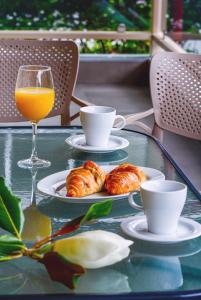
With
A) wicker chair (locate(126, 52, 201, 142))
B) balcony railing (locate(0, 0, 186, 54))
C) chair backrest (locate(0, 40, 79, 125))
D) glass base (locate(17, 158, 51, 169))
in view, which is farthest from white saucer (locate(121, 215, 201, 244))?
balcony railing (locate(0, 0, 186, 54))

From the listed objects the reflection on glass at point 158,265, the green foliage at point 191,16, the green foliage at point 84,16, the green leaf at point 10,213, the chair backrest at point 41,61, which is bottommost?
the green foliage at point 84,16

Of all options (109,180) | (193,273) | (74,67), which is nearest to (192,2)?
(74,67)

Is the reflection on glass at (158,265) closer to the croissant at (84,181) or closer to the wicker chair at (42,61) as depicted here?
the croissant at (84,181)

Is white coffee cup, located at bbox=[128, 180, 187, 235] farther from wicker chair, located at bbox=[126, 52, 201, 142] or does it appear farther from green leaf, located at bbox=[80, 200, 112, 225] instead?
wicker chair, located at bbox=[126, 52, 201, 142]

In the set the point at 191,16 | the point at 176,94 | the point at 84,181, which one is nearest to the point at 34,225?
the point at 84,181

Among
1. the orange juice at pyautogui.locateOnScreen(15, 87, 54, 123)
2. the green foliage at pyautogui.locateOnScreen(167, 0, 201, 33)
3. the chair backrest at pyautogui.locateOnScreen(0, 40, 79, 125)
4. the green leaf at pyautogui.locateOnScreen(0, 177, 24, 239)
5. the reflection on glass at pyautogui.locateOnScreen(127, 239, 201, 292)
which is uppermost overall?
the green leaf at pyautogui.locateOnScreen(0, 177, 24, 239)

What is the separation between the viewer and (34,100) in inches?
61.5

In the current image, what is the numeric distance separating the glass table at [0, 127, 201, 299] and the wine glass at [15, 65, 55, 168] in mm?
40

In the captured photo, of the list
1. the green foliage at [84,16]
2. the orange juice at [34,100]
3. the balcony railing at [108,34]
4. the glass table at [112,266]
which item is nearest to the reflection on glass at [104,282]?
the glass table at [112,266]

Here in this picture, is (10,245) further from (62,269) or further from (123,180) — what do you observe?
(123,180)

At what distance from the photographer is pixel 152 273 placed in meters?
0.97

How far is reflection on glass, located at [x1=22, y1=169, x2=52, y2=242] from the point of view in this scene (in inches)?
42.6

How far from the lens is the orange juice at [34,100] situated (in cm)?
156

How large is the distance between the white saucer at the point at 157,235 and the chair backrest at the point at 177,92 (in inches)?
48.5
